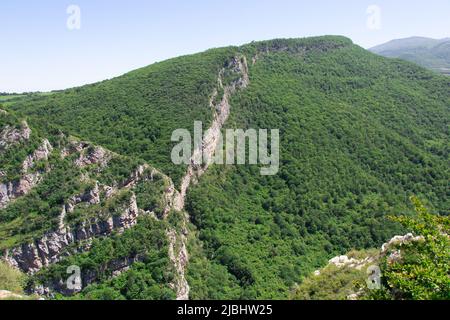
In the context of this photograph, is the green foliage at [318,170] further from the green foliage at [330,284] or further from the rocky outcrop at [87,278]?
the green foliage at [330,284]

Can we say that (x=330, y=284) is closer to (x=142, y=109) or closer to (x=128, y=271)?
(x=128, y=271)

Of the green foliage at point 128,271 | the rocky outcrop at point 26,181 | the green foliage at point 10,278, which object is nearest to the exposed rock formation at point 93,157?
the rocky outcrop at point 26,181

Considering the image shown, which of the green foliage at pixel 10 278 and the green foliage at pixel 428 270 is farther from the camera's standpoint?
the green foliage at pixel 10 278

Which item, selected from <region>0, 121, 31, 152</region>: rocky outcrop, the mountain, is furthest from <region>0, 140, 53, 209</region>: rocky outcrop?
<region>0, 121, 31, 152</region>: rocky outcrop

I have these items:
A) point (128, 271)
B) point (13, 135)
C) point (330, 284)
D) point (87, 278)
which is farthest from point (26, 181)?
point (330, 284)

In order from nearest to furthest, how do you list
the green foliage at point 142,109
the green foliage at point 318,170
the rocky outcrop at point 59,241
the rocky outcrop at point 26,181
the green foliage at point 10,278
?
the green foliage at point 10,278, the rocky outcrop at point 59,241, the rocky outcrop at point 26,181, the green foliage at point 318,170, the green foliage at point 142,109

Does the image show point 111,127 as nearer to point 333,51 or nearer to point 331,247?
point 331,247

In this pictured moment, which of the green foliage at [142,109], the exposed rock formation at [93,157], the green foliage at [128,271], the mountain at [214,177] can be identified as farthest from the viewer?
the green foliage at [142,109]

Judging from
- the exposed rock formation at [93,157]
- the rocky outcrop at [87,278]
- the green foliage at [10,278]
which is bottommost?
the rocky outcrop at [87,278]
